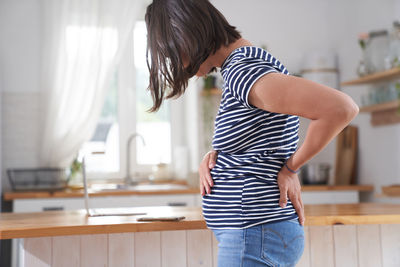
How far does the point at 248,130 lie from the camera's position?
102cm

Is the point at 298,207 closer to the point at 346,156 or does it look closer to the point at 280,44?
the point at 346,156

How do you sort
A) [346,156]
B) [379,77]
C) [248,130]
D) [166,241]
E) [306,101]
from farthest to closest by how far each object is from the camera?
[346,156] → [379,77] → [166,241] → [248,130] → [306,101]

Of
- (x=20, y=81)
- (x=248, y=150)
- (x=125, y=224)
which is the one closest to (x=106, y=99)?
(x=20, y=81)

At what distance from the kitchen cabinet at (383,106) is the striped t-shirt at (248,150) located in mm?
2380

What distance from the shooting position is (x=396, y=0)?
340 centimetres

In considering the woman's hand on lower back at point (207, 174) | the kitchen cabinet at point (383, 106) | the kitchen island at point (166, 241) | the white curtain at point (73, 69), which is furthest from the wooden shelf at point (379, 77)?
the woman's hand on lower back at point (207, 174)

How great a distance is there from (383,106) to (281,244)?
263 centimetres

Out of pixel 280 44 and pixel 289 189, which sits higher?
pixel 280 44

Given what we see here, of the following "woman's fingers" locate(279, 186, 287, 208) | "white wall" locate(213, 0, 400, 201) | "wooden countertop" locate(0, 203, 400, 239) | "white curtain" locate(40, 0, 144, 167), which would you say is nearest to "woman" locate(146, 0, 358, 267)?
"woman's fingers" locate(279, 186, 287, 208)

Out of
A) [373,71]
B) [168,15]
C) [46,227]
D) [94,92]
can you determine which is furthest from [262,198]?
[94,92]

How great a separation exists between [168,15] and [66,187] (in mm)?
2798

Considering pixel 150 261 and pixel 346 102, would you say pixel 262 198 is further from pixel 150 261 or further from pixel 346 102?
pixel 150 261

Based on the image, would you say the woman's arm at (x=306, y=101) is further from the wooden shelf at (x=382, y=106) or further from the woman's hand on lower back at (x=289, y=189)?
the wooden shelf at (x=382, y=106)

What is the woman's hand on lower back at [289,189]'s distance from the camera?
1038mm
